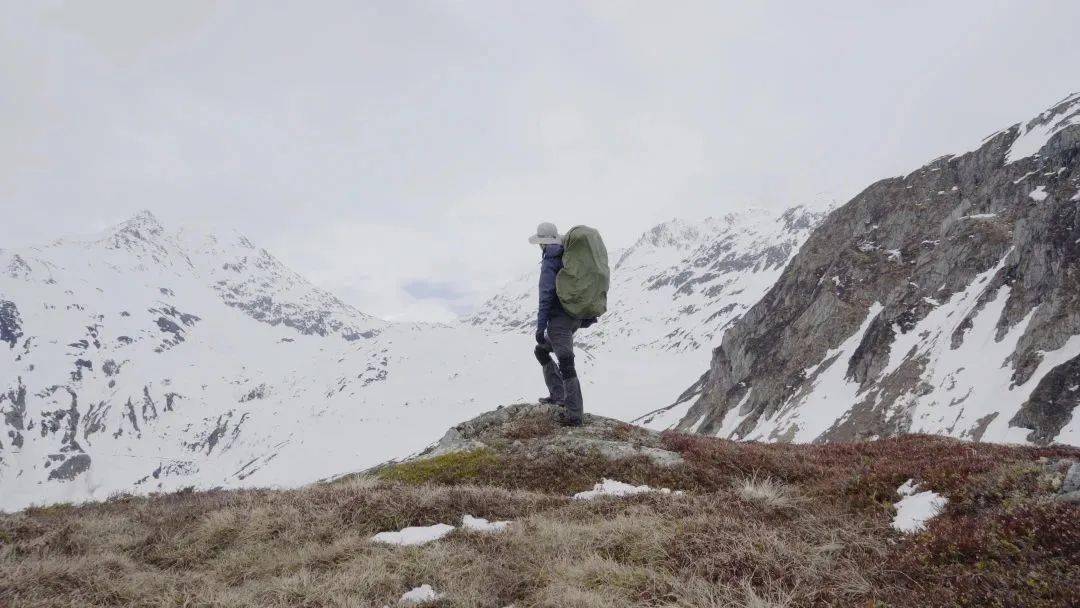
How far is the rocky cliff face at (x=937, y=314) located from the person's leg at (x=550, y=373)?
30137mm

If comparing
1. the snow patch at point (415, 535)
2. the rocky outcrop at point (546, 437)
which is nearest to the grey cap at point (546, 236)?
the rocky outcrop at point (546, 437)

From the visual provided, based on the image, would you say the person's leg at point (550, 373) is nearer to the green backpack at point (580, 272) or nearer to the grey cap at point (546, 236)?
the green backpack at point (580, 272)

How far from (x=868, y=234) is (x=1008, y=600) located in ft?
254

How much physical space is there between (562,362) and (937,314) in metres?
51.6

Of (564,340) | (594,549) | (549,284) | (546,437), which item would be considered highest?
(549,284)

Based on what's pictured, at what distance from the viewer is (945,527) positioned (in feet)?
15.3

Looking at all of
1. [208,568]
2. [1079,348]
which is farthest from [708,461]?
[1079,348]

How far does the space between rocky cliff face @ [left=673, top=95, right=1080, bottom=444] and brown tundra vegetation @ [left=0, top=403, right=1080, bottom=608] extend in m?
32.5

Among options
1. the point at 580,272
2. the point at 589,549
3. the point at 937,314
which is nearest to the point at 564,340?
the point at 580,272

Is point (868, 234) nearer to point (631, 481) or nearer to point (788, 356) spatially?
point (788, 356)

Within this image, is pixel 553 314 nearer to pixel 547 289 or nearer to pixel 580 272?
pixel 547 289

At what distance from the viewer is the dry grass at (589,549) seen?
399 centimetres

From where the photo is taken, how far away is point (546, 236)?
11281 mm

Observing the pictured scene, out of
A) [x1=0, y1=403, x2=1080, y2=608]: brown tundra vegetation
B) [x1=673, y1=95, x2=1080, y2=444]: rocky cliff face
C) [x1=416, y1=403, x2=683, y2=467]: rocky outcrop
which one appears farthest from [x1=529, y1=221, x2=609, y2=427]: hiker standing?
[x1=673, y1=95, x2=1080, y2=444]: rocky cliff face
